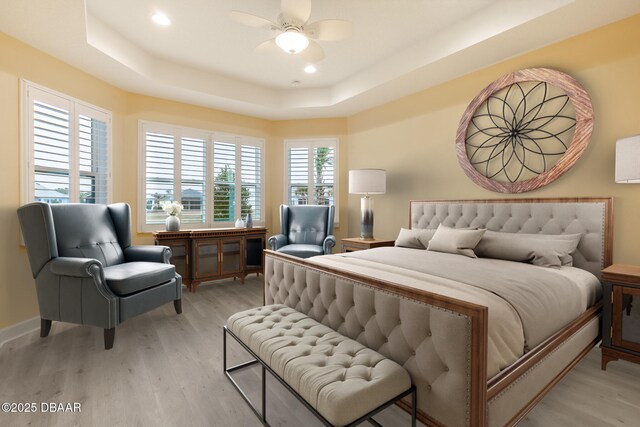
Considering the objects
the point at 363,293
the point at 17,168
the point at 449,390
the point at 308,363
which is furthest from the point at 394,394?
the point at 17,168

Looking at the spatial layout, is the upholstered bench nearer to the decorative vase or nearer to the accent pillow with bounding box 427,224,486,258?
the accent pillow with bounding box 427,224,486,258

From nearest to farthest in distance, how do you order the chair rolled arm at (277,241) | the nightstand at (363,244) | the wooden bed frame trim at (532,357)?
the wooden bed frame trim at (532,357), the nightstand at (363,244), the chair rolled arm at (277,241)

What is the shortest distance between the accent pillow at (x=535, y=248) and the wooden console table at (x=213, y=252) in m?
3.34

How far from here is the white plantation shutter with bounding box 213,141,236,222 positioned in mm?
5051

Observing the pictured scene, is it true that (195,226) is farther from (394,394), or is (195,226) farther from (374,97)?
(394,394)

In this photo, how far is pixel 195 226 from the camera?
4816mm

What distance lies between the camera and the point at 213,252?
176 inches

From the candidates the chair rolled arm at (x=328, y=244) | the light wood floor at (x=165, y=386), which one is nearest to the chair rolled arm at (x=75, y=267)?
the light wood floor at (x=165, y=386)

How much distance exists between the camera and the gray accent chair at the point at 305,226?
16.1 ft

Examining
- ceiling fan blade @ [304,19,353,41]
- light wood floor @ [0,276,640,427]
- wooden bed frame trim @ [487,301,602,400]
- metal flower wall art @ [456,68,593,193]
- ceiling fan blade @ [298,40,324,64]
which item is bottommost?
light wood floor @ [0,276,640,427]

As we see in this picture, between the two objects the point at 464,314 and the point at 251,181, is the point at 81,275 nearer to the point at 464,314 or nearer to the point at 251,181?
the point at 464,314

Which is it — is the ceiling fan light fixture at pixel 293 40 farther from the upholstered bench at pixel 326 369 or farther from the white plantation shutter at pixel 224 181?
the white plantation shutter at pixel 224 181

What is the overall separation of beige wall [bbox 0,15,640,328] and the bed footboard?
7.81 ft

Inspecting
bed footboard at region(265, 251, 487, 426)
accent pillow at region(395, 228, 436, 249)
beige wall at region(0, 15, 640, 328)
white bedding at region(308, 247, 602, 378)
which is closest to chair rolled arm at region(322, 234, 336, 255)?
beige wall at region(0, 15, 640, 328)
